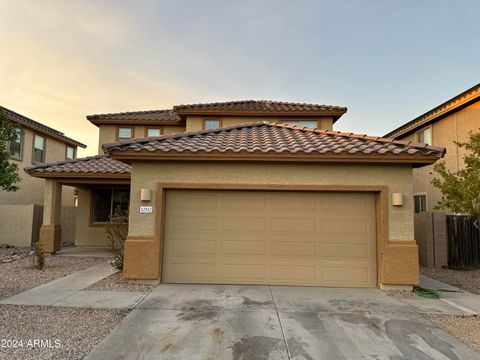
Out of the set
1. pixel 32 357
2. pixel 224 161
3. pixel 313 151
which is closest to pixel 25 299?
pixel 32 357

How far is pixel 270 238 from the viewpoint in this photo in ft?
25.6

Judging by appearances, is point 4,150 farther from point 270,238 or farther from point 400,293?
point 400,293

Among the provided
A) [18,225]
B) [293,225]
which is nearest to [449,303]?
[293,225]

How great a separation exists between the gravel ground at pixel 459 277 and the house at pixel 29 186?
1590cm

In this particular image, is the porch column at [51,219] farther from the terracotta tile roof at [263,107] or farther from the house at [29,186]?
the terracotta tile roof at [263,107]

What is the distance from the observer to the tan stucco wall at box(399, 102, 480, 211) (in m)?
13.0

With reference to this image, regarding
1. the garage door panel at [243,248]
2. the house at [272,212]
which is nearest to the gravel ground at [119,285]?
the house at [272,212]

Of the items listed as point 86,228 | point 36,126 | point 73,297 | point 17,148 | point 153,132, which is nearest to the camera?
point 73,297

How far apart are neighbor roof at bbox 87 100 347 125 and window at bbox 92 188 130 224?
4217 millimetres

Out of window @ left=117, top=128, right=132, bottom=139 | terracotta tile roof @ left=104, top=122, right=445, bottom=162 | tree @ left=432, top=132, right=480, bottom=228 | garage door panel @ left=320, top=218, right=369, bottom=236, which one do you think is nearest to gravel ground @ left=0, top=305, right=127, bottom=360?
terracotta tile roof @ left=104, top=122, right=445, bottom=162

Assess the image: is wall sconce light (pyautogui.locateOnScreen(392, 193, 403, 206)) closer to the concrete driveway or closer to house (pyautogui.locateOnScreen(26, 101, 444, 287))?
house (pyautogui.locateOnScreen(26, 101, 444, 287))

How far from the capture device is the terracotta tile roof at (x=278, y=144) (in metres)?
7.43

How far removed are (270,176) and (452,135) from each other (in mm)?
11041

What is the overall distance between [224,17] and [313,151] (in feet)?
25.6
